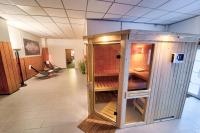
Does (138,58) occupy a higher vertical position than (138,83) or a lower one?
higher

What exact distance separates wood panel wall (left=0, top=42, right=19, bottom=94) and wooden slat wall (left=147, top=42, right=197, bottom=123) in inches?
195

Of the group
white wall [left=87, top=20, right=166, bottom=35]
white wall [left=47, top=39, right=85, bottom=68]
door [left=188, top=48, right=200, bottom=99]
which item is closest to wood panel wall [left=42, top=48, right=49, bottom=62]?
white wall [left=47, top=39, right=85, bottom=68]

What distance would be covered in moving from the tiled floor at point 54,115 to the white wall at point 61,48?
5.43m

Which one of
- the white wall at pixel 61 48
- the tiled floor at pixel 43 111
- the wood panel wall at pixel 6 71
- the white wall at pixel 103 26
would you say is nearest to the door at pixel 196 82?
the white wall at pixel 103 26

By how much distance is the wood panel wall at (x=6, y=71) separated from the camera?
361cm

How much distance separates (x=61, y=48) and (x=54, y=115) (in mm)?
7406

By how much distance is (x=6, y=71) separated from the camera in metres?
3.73

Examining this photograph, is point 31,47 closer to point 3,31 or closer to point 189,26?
point 3,31

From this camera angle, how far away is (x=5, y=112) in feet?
9.23

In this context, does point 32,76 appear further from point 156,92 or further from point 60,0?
point 156,92

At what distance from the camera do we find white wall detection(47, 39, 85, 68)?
29.2 ft

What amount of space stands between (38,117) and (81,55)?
7.29 m

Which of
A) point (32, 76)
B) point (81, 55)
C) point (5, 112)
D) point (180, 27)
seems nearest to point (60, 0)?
point (5, 112)

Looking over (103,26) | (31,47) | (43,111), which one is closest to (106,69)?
(103,26)
